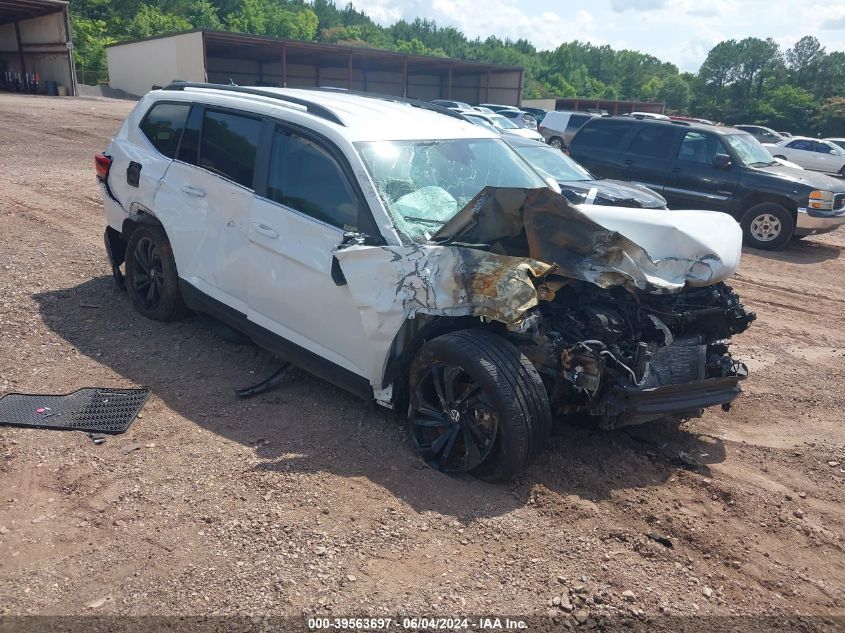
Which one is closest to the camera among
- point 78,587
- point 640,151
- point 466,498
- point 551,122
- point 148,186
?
point 78,587

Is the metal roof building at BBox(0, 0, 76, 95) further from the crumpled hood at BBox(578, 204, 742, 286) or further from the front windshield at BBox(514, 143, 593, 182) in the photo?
the crumpled hood at BBox(578, 204, 742, 286)

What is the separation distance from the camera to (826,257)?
1089 centimetres

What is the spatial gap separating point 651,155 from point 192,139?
9.30 m

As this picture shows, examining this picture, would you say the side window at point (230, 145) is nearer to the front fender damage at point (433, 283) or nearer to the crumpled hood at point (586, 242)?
the front fender damage at point (433, 283)

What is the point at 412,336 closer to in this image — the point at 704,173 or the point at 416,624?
the point at 416,624

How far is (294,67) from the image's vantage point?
48.0 metres

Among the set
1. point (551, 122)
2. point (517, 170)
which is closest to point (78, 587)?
point (517, 170)

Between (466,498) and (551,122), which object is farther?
(551,122)

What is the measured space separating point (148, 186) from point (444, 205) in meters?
2.69

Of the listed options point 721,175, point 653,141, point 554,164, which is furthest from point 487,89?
point 554,164

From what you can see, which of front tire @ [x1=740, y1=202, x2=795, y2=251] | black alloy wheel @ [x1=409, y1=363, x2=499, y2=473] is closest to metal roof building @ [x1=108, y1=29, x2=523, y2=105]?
front tire @ [x1=740, y1=202, x2=795, y2=251]

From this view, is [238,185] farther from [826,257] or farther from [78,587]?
[826,257]

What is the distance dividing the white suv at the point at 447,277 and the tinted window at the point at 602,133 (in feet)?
28.1

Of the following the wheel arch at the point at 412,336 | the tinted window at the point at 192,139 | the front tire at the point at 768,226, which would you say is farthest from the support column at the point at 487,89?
the wheel arch at the point at 412,336
